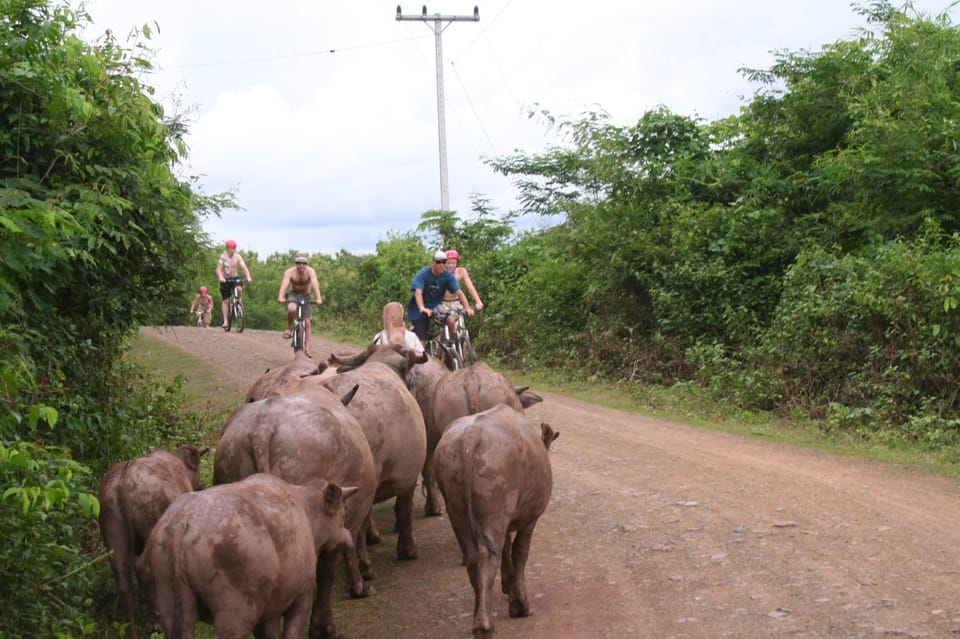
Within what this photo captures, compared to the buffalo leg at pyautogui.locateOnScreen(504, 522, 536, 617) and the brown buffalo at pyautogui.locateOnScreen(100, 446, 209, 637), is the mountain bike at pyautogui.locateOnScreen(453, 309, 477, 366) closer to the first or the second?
the buffalo leg at pyautogui.locateOnScreen(504, 522, 536, 617)

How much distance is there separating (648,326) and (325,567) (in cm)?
1280

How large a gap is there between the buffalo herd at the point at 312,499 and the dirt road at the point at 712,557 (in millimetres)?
413

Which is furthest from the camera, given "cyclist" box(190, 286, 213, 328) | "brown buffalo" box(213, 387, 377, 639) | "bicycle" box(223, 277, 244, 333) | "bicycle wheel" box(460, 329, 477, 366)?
"cyclist" box(190, 286, 213, 328)

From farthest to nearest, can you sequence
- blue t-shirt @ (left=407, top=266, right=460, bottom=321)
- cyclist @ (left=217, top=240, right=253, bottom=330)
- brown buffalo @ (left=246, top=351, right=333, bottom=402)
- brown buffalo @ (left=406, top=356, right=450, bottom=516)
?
cyclist @ (left=217, top=240, right=253, bottom=330) < blue t-shirt @ (left=407, top=266, right=460, bottom=321) < brown buffalo @ (left=406, top=356, right=450, bottom=516) < brown buffalo @ (left=246, top=351, right=333, bottom=402)

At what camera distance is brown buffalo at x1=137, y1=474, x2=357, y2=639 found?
454 centimetres

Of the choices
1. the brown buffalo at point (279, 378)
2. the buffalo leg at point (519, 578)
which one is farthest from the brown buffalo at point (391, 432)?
the buffalo leg at point (519, 578)

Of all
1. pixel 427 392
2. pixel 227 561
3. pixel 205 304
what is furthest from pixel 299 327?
pixel 205 304

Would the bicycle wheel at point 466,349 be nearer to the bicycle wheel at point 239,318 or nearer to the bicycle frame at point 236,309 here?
the bicycle frame at point 236,309

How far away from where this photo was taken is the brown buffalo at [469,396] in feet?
26.1

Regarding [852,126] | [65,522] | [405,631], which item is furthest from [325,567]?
[852,126]

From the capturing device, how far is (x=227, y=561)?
179 inches

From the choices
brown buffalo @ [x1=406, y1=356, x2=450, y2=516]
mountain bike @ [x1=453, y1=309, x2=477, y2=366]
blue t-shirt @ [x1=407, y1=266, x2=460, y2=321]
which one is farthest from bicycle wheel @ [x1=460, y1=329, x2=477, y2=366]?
brown buffalo @ [x1=406, y1=356, x2=450, y2=516]

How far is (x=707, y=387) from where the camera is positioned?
1530 centimetres

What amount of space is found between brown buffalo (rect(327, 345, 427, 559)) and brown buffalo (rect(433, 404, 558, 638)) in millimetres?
991
